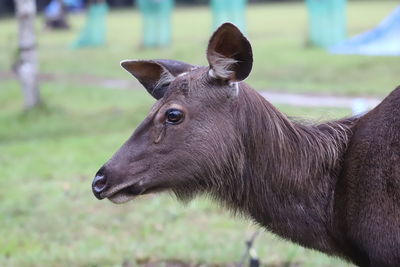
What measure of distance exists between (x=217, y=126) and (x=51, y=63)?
808 inches

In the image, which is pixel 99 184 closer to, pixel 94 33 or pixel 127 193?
pixel 127 193

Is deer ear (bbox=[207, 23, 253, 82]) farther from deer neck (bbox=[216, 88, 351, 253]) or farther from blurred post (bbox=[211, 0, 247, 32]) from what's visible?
blurred post (bbox=[211, 0, 247, 32])

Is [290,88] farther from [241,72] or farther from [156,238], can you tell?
[241,72]

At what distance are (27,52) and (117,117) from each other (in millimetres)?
1887

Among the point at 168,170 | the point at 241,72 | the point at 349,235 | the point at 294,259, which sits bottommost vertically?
the point at 294,259

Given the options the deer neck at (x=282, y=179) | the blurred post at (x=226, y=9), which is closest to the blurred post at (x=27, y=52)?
the deer neck at (x=282, y=179)

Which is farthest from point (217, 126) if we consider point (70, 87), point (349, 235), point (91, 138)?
point (70, 87)

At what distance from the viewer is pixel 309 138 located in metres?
4.00

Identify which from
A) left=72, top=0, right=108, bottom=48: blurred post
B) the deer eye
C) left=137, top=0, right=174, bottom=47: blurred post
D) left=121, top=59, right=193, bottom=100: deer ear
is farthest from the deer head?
left=72, top=0, right=108, bottom=48: blurred post

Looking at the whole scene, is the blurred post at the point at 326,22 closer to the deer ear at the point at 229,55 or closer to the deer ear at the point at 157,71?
the deer ear at the point at 157,71

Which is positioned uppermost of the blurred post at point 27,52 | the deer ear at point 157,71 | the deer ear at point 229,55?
the deer ear at point 229,55

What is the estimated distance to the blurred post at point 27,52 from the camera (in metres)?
12.4

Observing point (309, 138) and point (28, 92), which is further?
point (28, 92)

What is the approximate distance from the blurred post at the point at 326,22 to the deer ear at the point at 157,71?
60.1 feet
